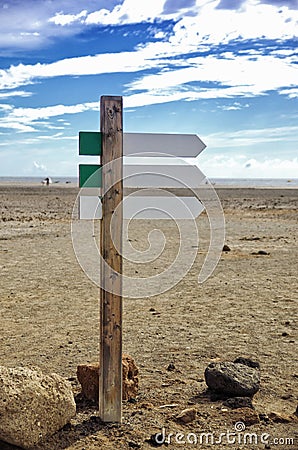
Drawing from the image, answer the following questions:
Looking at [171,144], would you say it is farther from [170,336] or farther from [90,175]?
[170,336]

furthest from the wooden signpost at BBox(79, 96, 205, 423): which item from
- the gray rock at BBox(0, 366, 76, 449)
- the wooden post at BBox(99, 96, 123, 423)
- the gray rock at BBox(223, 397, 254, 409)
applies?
the gray rock at BBox(223, 397, 254, 409)

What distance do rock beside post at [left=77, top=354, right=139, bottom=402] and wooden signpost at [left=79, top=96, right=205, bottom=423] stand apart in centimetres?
44

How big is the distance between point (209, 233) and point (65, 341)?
1341 centimetres

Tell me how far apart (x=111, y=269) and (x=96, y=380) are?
3.64ft

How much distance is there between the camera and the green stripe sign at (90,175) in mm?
4679

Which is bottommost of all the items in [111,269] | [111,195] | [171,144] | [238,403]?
[238,403]

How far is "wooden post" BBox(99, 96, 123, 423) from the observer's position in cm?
476

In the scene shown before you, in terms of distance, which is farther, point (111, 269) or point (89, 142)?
point (111, 269)

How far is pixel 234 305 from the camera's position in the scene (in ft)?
31.0

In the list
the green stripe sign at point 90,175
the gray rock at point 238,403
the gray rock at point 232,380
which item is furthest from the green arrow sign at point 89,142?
the gray rock at point 238,403

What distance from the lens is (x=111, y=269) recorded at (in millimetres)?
4859

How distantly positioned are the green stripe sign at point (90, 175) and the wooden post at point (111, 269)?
43 mm

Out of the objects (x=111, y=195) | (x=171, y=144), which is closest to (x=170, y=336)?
(x=111, y=195)

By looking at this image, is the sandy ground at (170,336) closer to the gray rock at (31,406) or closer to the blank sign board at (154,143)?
the gray rock at (31,406)
